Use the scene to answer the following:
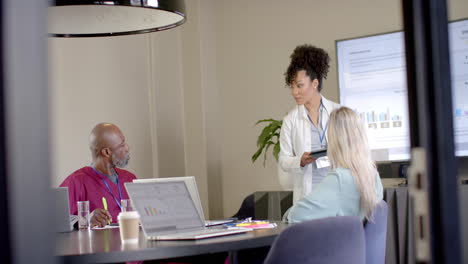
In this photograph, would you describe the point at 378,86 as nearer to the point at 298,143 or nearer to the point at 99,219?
the point at 298,143

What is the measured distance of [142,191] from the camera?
2398mm

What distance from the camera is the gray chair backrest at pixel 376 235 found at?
92.0 inches

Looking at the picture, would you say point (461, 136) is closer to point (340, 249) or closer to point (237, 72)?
point (237, 72)

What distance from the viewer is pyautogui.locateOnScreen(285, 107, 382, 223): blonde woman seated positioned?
2471mm

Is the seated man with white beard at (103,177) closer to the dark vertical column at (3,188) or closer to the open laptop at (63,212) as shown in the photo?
the open laptop at (63,212)

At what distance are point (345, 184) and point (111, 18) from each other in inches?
48.6

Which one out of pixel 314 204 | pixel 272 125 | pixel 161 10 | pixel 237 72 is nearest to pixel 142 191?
pixel 314 204

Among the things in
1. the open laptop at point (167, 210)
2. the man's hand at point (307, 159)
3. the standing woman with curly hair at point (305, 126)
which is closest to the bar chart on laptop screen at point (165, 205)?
the open laptop at point (167, 210)

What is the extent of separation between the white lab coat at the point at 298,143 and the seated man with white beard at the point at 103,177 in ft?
3.14

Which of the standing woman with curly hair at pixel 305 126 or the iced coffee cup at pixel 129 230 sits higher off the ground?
the standing woman with curly hair at pixel 305 126

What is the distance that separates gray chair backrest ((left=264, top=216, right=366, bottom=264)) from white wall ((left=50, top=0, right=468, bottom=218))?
3260 millimetres

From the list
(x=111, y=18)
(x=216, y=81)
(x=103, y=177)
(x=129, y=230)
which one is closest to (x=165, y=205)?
(x=129, y=230)

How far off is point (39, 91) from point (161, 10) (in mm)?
2235

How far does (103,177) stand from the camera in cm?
367
